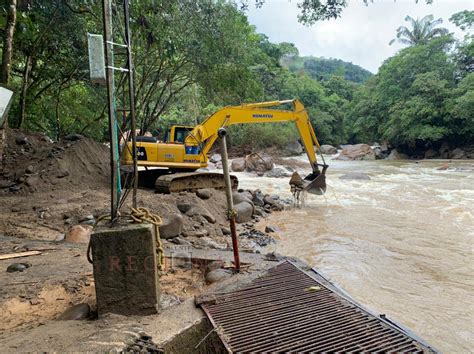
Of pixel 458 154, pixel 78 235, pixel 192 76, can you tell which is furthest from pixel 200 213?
pixel 458 154

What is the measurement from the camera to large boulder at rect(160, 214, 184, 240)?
19.8 ft

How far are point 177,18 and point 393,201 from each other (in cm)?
855

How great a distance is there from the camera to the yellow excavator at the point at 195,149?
882 cm

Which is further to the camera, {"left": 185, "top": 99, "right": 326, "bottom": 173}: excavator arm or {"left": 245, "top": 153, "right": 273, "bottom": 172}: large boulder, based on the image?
{"left": 245, "top": 153, "right": 273, "bottom": 172}: large boulder

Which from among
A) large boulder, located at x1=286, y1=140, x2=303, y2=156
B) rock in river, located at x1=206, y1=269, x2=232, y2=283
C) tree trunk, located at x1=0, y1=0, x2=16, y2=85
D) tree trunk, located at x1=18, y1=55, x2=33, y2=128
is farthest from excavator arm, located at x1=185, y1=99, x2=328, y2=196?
large boulder, located at x1=286, y1=140, x2=303, y2=156

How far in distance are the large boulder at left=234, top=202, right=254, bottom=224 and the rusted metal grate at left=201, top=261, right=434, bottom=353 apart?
4.83 meters

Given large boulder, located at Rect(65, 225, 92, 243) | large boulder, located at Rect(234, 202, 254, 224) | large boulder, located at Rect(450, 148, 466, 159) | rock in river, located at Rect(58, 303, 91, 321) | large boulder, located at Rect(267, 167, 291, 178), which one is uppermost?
large boulder, located at Rect(450, 148, 466, 159)

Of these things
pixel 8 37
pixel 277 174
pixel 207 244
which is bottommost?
pixel 207 244

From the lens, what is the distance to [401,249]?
6.47 metres

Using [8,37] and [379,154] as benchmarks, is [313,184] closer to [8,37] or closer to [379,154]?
[8,37]

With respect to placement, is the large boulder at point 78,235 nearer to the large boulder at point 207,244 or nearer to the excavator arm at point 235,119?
the large boulder at point 207,244

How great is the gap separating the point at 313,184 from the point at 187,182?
144 inches

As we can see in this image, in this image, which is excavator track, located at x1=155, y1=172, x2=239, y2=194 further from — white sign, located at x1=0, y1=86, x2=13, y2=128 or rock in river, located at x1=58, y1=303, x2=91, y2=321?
rock in river, located at x1=58, y1=303, x2=91, y2=321

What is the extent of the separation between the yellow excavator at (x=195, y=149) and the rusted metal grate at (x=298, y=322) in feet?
18.0
